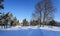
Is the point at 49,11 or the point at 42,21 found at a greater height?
the point at 49,11

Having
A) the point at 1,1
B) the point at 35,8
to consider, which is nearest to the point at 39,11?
the point at 35,8

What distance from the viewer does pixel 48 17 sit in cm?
3030

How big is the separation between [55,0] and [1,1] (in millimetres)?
17629

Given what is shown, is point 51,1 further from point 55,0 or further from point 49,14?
point 49,14

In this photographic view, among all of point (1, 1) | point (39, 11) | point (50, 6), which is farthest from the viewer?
point (39, 11)

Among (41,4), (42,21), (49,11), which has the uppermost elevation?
(41,4)

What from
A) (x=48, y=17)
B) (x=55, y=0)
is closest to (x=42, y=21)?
(x=48, y=17)

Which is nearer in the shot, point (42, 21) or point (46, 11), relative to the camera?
point (46, 11)

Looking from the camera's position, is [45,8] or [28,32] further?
[45,8]

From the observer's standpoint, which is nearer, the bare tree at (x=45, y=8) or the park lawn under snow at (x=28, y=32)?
the park lawn under snow at (x=28, y=32)

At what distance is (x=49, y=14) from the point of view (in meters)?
29.8

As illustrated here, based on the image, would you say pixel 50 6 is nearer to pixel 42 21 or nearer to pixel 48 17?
pixel 48 17

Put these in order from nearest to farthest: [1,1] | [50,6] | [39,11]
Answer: [1,1] → [50,6] → [39,11]

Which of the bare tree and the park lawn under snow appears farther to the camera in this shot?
the bare tree
